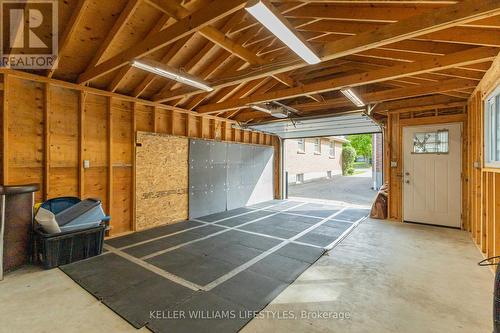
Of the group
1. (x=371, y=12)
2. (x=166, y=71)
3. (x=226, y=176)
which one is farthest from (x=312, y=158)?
(x=166, y=71)

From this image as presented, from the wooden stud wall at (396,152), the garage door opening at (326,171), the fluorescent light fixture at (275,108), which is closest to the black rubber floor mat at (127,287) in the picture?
the fluorescent light fixture at (275,108)

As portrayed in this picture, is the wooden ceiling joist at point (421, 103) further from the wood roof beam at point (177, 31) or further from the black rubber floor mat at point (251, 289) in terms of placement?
the black rubber floor mat at point (251, 289)

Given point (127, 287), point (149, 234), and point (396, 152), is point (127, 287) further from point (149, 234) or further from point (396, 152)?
point (396, 152)

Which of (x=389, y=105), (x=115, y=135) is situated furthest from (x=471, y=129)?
(x=115, y=135)

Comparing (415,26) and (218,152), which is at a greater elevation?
(415,26)

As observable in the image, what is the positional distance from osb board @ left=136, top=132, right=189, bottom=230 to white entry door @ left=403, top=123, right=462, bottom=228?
18.2 feet

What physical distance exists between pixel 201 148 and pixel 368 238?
4498 mm

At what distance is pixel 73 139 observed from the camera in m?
4.21

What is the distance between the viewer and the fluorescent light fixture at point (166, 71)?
333 cm

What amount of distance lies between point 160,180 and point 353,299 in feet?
14.7

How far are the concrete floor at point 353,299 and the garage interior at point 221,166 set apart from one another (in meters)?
0.02

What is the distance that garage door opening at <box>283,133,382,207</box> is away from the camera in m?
10.0

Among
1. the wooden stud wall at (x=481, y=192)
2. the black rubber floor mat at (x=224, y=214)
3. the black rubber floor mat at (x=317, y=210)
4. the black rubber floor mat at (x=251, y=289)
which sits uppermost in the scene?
the wooden stud wall at (x=481, y=192)

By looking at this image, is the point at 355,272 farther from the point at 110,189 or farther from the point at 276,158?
the point at 276,158
